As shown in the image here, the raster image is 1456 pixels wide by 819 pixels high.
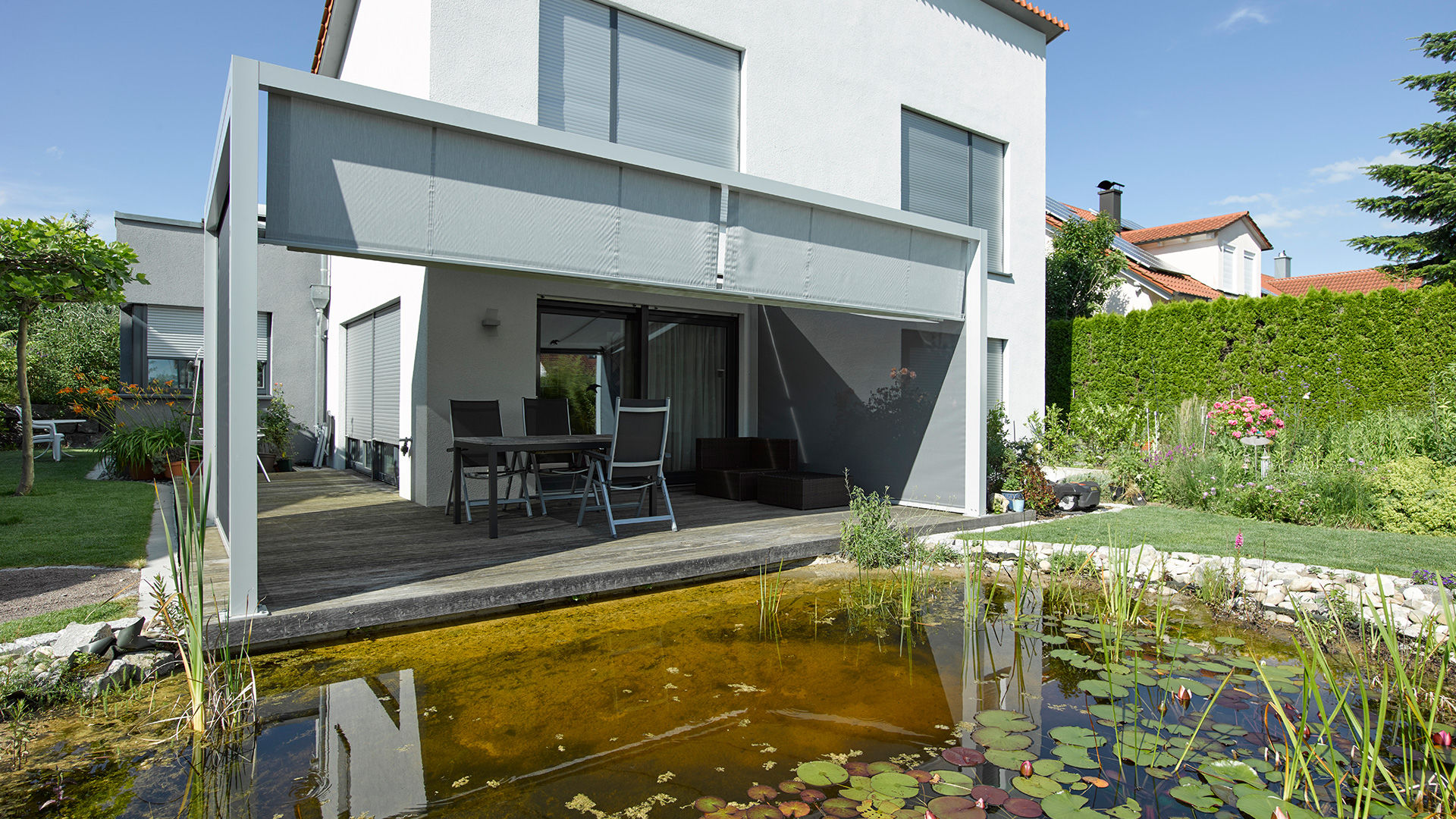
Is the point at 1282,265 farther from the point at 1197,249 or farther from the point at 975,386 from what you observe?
the point at 975,386

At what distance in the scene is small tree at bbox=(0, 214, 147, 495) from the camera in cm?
584

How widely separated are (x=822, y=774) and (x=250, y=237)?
3.13m

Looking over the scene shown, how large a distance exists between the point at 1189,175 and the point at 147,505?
2084 cm

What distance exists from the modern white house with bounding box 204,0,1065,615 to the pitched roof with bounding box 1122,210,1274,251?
11.2 m

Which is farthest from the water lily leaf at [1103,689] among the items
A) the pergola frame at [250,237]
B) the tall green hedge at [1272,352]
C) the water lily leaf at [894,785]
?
the tall green hedge at [1272,352]

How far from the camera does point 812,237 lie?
17.9ft

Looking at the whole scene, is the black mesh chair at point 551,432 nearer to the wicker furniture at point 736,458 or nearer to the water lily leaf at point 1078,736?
the wicker furniture at point 736,458

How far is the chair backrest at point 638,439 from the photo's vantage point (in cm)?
535

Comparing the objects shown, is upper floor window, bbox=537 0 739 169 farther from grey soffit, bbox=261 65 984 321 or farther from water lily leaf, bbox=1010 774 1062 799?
water lily leaf, bbox=1010 774 1062 799

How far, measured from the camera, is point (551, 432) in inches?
266

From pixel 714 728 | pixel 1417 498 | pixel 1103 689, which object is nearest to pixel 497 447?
pixel 714 728

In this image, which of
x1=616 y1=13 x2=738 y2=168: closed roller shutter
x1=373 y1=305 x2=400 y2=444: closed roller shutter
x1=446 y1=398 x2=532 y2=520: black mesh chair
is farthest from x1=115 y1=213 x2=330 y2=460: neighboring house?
x1=616 y1=13 x2=738 y2=168: closed roller shutter

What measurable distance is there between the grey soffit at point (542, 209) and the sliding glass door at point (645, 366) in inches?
96.2

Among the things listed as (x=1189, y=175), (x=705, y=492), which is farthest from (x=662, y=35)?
(x=1189, y=175)
